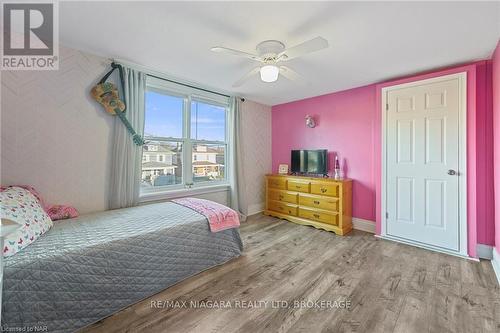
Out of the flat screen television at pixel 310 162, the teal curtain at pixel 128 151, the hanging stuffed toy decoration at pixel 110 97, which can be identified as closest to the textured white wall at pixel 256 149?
the flat screen television at pixel 310 162

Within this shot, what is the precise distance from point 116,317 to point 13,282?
2.22 ft

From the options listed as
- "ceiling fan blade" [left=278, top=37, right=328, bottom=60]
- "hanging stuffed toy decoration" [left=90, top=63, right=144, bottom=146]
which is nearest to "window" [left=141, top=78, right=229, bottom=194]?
"hanging stuffed toy decoration" [left=90, top=63, right=144, bottom=146]

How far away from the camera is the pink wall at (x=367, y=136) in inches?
94.0

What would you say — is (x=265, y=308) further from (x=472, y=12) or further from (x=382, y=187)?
(x=472, y=12)

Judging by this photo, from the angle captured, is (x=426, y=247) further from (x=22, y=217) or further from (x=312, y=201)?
(x=22, y=217)

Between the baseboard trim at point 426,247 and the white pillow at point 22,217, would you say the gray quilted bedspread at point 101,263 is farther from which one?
the baseboard trim at point 426,247

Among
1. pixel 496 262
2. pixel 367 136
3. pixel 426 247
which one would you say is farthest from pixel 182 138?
pixel 496 262

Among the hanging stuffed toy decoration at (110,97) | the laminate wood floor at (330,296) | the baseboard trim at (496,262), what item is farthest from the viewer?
the hanging stuffed toy decoration at (110,97)

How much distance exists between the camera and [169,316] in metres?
1.58

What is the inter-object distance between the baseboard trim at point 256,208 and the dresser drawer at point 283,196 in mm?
351

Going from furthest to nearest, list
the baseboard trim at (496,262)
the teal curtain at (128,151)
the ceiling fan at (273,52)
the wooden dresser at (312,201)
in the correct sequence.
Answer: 1. the wooden dresser at (312,201)
2. the teal curtain at (128,151)
3. the baseboard trim at (496,262)
4. the ceiling fan at (273,52)

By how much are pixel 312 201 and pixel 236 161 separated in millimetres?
1446

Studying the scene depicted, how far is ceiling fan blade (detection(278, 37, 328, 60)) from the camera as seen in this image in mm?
1623

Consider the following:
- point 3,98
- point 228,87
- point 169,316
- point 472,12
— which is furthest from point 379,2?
point 3,98
